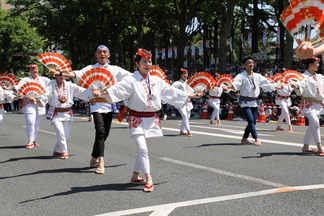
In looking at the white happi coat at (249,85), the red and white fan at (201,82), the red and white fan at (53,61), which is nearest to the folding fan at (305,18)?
the red and white fan at (53,61)

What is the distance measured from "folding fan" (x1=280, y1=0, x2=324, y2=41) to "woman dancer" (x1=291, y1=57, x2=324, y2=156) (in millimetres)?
5138

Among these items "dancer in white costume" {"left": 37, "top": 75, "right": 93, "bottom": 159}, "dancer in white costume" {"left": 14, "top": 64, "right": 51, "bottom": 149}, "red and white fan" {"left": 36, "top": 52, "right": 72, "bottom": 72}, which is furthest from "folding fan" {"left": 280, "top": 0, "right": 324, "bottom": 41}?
"dancer in white costume" {"left": 14, "top": 64, "right": 51, "bottom": 149}

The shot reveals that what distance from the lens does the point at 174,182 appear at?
21.8 ft

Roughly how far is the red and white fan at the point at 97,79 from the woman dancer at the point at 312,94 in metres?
4.12

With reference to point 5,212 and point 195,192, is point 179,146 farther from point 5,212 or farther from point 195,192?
point 5,212

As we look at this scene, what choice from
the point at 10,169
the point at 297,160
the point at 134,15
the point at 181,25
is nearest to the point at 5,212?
the point at 10,169

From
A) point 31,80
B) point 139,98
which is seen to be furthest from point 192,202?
point 31,80

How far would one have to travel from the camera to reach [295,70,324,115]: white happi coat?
29.8 ft

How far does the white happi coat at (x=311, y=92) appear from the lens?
907 centimetres

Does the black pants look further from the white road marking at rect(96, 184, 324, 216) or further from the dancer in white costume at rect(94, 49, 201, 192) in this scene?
the white road marking at rect(96, 184, 324, 216)

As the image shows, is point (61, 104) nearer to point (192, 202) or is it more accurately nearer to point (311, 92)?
point (192, 202)

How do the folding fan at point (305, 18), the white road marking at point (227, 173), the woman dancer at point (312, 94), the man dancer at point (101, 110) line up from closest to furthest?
1. the folding fan at point (305, 18)
2. the white road marking at point (227, 173)
3. the man dancer at point (101, 110)
4. the woman dancer at point (312, 94)

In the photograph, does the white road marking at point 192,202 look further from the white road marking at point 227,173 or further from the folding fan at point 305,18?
the folding fan at point 305,18

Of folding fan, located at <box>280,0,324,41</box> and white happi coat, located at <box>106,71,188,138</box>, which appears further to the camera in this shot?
white happi coat, located at <box>106,71,188,138</box>
